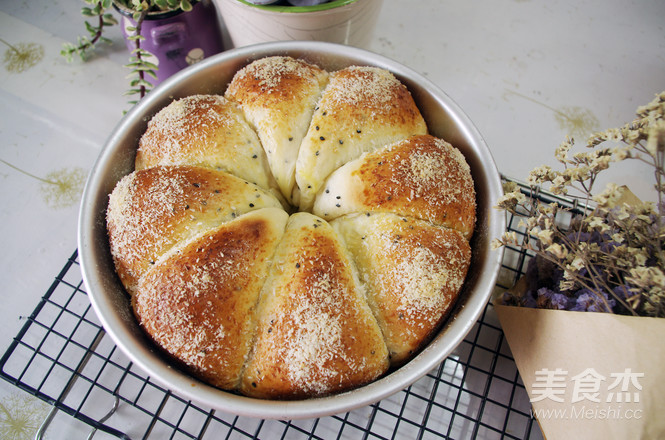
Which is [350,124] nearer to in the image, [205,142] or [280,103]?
→ [280,103]

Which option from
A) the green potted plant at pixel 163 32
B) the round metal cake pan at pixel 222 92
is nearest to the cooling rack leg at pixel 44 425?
the round metal cake pan at pixel 222 92

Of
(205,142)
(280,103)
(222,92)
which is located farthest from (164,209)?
(222,92)

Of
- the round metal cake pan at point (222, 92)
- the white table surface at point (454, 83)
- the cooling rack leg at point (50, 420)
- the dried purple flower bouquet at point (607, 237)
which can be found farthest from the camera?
the white table surface at point (454, 83)

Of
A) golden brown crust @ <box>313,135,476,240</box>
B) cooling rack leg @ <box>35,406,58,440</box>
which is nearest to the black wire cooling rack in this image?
cooling rack leg @ <box>35,406,58,440</box>

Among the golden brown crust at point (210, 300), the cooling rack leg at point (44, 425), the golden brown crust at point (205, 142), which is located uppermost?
the golden brown crust at point (205, 142)

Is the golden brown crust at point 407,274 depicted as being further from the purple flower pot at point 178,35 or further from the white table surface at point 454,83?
the purple flower pot at point 178,35
